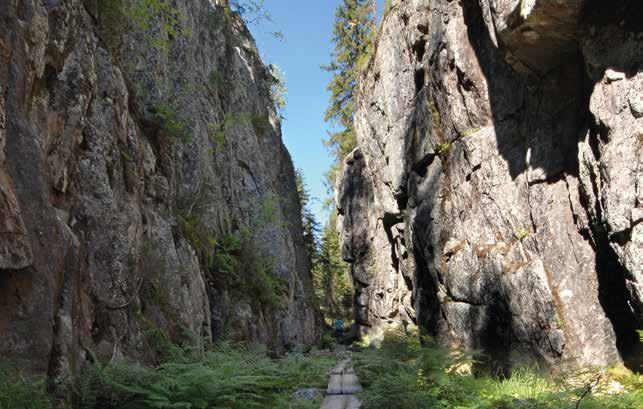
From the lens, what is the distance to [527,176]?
1030 cm

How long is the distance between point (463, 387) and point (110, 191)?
6541 mm

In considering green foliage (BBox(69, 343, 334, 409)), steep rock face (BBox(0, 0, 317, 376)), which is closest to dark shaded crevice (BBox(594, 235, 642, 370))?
green foliage (BBox(69, 343, 334, 409))

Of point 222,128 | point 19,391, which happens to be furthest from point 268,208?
point 19,391

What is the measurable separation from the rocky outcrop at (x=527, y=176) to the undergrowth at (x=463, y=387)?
2.28 feet

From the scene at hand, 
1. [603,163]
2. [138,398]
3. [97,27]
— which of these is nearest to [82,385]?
[138,398]

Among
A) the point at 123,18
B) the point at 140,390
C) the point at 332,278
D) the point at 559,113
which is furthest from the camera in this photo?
the point at 332,278

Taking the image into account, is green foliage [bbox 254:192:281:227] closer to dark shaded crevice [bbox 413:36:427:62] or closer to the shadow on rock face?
dark shaded crevice [bbox 413:36:427:62]

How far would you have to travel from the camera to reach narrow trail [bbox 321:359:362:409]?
6488 millimetres

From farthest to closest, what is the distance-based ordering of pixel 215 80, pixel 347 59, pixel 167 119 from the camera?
pixel 347 59 → pixel 215 80 → pixel 167 119

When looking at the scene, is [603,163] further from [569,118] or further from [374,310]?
[374,310]

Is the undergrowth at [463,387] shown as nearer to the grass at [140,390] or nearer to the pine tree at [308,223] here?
the grass at [140,390]

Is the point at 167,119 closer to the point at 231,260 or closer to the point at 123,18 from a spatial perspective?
the point at 123,18

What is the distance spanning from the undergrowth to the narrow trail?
0.68 feet

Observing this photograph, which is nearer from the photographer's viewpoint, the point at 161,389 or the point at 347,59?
the point at 161,389
